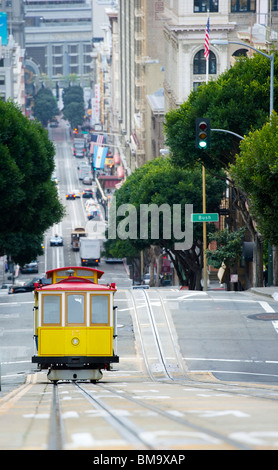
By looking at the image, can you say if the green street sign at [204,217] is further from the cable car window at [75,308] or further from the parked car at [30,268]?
the parked car at [30,268]

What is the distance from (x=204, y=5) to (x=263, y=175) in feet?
178

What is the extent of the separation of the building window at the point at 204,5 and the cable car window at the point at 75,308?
64.4 metres

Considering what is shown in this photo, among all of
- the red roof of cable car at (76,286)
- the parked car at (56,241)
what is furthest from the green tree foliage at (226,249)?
the parked car at (56,241)

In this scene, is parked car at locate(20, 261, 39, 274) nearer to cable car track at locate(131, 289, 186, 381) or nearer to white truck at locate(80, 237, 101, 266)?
white truck at locate(80, 237, 101, 266)

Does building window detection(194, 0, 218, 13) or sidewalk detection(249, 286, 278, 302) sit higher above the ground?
building window detection(194, 0, 218, 13)

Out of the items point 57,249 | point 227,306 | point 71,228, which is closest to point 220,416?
point 227,306

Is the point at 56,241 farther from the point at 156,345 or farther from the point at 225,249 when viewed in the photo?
the point at 156,345

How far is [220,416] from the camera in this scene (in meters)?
14.4

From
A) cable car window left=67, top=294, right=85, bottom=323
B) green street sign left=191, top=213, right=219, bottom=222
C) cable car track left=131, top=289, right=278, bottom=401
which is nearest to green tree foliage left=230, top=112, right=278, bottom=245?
cable car track left=131, top=289, right=278, bottom=401

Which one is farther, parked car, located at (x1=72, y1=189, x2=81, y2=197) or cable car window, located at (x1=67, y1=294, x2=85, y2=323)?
parked car, located at (x1=72, y1=189, x2=81, y2=197)

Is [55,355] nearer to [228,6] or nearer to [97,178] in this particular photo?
[228,6]

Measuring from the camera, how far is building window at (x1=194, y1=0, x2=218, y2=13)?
8700 cm

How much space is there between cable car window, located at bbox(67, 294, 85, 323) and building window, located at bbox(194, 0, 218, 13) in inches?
2537

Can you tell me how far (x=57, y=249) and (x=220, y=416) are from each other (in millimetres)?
112366
